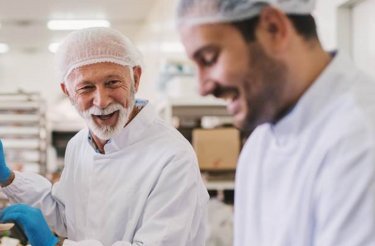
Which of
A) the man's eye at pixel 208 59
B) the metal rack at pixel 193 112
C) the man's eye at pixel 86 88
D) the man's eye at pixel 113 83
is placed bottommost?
the metal rack at pixel 193 112

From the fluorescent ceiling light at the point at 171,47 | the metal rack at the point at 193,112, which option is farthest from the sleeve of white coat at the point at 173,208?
the fluorescent ceiling light at the point at 171,47

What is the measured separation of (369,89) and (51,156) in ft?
18.3

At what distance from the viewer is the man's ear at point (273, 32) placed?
2.55ft

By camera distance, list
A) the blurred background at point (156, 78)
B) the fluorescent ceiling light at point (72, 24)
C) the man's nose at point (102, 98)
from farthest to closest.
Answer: the fluorescent ceiling light at point (72, 24), the blurred background at point (156, 78), the man's nose at point (102, 98)

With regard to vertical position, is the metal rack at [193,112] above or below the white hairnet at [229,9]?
below

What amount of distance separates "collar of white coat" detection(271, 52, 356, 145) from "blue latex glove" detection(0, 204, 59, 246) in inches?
36.1

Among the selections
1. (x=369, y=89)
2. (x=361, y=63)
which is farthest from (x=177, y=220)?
(x=361, y=63)

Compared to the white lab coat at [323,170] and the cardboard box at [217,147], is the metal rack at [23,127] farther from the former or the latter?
the white lab coat at [323,170]

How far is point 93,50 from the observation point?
1.64 m

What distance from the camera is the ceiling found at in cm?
564

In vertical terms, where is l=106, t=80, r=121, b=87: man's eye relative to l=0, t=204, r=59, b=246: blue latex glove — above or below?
above

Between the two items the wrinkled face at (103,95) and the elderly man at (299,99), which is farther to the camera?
the wrinkled face at (103,95)

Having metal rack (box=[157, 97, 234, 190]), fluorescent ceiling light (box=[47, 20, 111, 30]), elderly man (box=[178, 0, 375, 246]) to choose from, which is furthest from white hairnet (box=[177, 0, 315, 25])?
fluorescent ceiling light (box=[47, 20, 111, 30])

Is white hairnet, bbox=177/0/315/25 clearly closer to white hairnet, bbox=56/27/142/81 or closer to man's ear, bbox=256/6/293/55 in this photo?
man's ear, bbox=256/6/293/55
